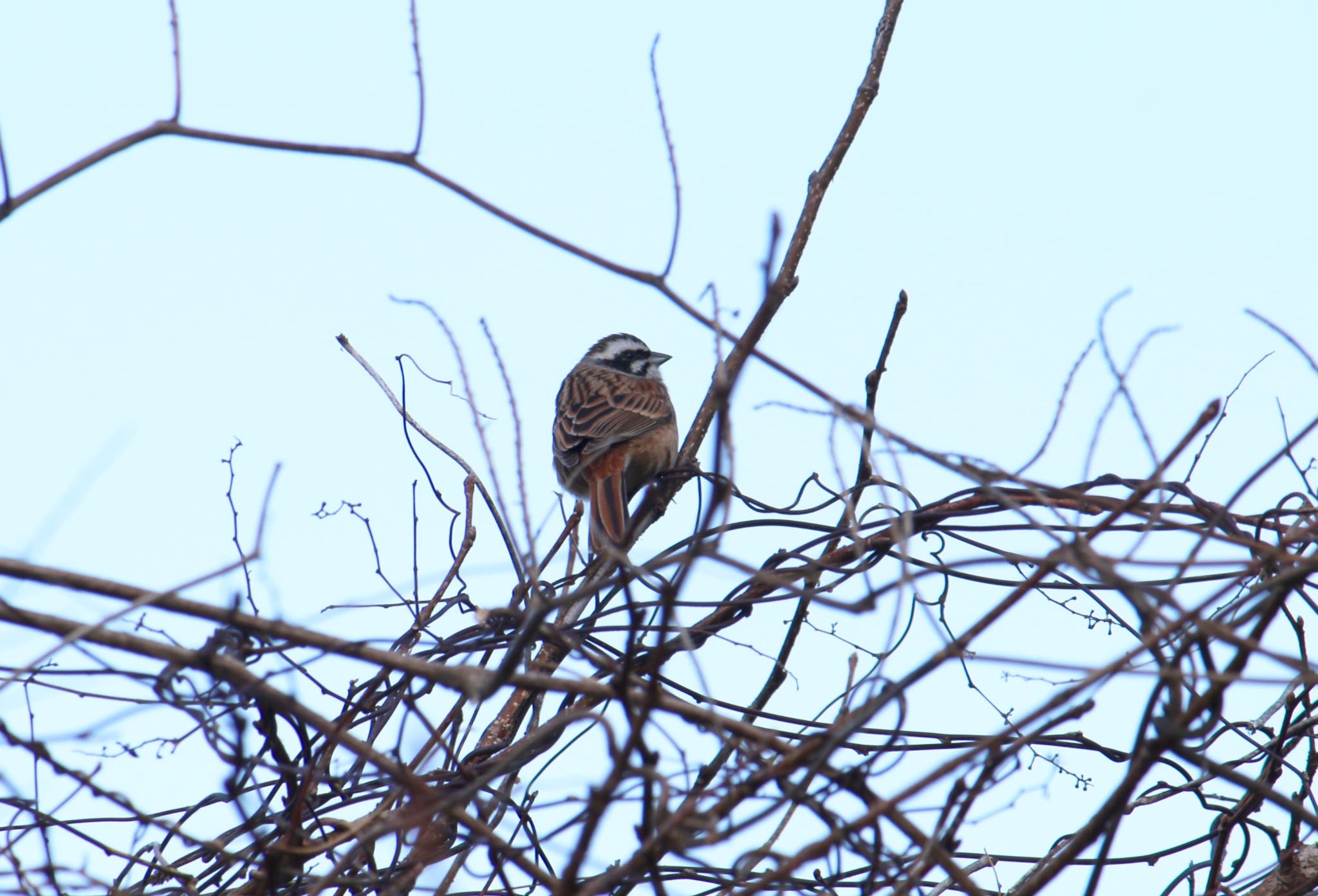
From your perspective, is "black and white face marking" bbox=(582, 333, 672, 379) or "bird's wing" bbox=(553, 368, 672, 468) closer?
"bird's wing" bbox=(553, 368, 672, 468)

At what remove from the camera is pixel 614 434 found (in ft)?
20.9

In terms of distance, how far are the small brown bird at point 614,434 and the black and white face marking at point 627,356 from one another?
1.7 inches

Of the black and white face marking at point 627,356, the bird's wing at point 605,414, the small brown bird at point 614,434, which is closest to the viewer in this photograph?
the small brown bird at point 614,434

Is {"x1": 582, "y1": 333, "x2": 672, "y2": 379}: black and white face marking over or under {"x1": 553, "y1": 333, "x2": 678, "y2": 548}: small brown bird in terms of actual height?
over

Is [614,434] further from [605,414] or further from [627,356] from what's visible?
[627,356]

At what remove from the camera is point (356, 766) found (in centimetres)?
249

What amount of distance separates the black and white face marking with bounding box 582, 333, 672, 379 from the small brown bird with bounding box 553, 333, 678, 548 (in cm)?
4

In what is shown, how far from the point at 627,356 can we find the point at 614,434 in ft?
5.81

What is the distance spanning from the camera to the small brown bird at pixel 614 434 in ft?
19.6

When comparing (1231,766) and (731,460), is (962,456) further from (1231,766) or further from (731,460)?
(1231,766)

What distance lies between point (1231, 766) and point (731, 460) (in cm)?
190

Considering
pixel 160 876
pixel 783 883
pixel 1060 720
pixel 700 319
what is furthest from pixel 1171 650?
pixel 160 876

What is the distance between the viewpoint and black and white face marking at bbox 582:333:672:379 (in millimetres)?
7793

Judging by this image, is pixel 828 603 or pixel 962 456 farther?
pixel 962 456
